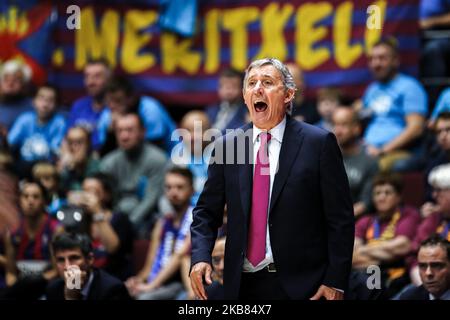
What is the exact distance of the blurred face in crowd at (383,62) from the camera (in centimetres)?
879

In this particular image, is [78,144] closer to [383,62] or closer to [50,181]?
[50,181]

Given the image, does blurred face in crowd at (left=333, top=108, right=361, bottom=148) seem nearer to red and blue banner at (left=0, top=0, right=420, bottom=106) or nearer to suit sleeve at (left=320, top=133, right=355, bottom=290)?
red and blue banner at (left=0, top=0, right=420, bottom=106)

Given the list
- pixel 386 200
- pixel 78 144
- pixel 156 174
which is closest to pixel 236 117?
pixel 156 174

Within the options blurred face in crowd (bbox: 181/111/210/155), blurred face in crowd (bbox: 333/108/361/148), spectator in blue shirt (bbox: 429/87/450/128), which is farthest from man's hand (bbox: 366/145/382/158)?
blurred face in crowd (bbox: 181/111/210/155)

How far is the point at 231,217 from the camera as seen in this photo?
4.95 meters

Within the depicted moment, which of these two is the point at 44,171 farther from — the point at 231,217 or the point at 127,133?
the point at 231,217

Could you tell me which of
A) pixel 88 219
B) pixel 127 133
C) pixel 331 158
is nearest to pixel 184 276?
pixel 88 219

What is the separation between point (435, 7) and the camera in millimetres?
9086

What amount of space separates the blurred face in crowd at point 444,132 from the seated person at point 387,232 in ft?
1.43

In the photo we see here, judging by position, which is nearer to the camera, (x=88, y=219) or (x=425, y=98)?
(x=88, y=219)

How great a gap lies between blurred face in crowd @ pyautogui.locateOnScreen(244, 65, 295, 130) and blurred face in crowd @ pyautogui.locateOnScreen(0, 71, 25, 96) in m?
5.55

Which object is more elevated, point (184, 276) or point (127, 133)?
point (127, 133)

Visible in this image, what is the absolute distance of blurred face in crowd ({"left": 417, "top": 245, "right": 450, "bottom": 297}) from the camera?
238 inches

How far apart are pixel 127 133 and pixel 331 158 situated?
4.48 meters
